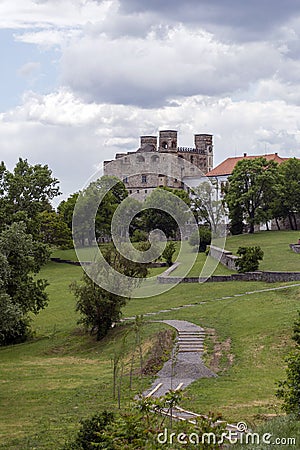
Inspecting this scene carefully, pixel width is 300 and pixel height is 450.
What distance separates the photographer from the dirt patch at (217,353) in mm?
28422

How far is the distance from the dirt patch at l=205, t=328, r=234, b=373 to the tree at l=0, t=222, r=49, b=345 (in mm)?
7912

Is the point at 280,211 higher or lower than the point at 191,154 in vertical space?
lower

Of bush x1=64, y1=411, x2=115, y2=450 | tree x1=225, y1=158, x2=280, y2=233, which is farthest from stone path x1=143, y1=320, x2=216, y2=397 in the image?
tree x1=225, y1=158, x2=280, y2=233

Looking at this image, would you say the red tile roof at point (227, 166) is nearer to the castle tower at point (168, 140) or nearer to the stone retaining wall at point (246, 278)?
the castle tower at point (168, 140)

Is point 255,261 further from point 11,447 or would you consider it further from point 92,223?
point 11,447

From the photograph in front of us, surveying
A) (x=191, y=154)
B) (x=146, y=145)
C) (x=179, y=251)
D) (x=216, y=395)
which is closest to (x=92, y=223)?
(x=179, y=251)

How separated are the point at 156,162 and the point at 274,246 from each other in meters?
13.8

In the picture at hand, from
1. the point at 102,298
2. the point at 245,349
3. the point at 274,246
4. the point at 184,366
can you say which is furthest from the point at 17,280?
the point at 274,246

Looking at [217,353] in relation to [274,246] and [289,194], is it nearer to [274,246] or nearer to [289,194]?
[274,246]

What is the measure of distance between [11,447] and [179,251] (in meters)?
53.6

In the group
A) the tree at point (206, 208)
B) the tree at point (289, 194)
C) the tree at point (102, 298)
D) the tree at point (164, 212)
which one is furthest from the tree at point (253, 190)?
the tree at point (102, 298)

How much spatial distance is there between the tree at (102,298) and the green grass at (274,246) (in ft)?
48.0

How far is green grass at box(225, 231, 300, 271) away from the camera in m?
52.1

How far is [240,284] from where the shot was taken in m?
46.6
